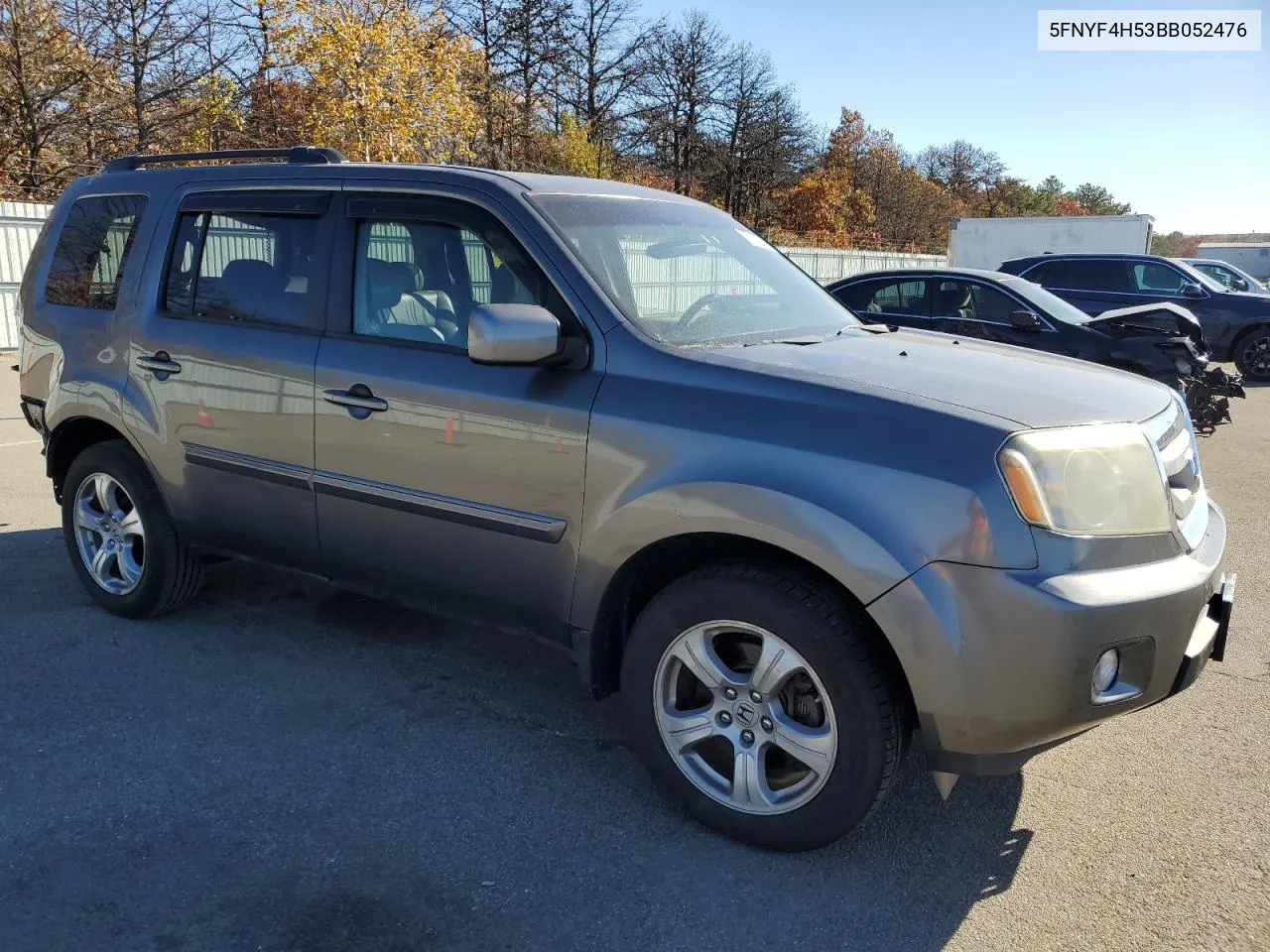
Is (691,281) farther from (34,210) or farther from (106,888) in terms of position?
(34,210)

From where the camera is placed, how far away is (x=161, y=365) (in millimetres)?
4230

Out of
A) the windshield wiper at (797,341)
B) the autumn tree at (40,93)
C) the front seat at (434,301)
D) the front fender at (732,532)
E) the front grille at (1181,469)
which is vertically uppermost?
the autumn tree at (40,93)

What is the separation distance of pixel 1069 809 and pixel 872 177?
2061 inches

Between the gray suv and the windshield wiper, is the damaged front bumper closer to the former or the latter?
the gray suv

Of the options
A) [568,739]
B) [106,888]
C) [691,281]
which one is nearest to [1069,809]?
[568,739]

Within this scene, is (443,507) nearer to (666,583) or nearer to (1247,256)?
(666,583)

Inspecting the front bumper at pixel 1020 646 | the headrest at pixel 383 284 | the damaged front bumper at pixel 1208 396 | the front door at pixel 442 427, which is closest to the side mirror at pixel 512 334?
the front door at pixel 442 427

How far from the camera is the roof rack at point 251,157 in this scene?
4270mm

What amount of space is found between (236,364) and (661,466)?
1954mm

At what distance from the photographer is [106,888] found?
2.71 m

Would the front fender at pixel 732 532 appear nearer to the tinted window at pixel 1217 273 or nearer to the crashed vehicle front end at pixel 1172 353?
the crashed vehicle front end at pixel 1172 353

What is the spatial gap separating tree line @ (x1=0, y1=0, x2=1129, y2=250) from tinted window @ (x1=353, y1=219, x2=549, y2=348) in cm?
1767

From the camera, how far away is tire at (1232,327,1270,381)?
590 inches

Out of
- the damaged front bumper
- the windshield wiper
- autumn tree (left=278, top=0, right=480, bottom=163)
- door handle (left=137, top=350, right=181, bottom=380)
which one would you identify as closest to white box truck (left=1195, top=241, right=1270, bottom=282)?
autumn tree (left=278, top=0, right=480, bottom=163)
